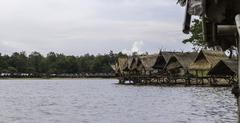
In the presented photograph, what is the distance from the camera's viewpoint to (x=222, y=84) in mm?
52844

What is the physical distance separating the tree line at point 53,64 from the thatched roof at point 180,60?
73857 mm

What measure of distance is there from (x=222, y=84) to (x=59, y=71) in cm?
8488

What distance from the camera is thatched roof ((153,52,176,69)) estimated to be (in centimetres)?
6356

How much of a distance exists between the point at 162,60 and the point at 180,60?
7505 millimetres

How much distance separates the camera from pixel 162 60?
Result: 66.1 m

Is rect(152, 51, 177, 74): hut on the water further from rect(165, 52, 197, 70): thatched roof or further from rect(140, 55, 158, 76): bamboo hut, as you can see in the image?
rect(165, 52, 197, 70): thatched roof

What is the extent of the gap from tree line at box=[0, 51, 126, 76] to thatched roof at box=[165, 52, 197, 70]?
73.9m

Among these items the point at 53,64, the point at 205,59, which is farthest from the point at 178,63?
the point at 53,64

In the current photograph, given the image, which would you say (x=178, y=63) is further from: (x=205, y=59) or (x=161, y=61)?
(x=161, y=61)

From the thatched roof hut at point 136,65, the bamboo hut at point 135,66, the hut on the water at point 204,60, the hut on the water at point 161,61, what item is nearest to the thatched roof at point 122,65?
the bamboo hut at point 135,66

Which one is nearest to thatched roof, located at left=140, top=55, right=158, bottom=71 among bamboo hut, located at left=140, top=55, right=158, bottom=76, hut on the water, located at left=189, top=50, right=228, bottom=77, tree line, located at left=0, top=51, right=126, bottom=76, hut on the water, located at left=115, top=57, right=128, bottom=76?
bamboo hut, located at left=140, top=55, right=158, bottom=76

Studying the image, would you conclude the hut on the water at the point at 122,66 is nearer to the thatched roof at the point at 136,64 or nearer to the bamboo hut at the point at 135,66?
the bamboo hut at the point at 135,66

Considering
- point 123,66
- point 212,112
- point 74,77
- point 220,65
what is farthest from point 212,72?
point 74,77

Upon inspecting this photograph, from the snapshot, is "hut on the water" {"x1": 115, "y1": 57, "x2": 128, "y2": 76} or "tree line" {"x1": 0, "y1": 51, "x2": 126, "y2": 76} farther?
"tree line" {"x1": 0, "y1": 51, "x2": 126, "y2": 76}
